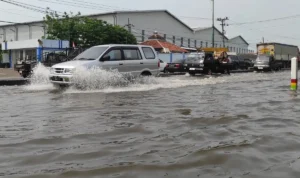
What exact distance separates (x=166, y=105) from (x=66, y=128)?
3141mm

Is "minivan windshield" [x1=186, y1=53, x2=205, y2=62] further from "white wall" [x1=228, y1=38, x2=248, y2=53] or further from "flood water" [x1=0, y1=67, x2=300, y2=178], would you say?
"white wall" [x1=228, y1=38, x2=248, y2=53]

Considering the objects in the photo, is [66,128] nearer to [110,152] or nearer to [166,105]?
→ [110,152]

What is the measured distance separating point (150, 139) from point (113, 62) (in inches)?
303

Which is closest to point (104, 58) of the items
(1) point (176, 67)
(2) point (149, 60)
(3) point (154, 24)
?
(2) point (149, 60)

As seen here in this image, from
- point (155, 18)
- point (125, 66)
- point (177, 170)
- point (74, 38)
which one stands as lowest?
point (177, 170)

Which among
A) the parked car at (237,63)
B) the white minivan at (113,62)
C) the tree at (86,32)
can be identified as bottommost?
the white minivan at (113,62)

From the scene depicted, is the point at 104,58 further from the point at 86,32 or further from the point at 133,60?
the point at 86,32

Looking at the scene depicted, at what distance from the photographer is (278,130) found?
19.1 ft

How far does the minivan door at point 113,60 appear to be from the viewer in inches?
486

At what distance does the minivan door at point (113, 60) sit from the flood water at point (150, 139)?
3558mm

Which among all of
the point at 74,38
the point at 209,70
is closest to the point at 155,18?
the point at 74,38

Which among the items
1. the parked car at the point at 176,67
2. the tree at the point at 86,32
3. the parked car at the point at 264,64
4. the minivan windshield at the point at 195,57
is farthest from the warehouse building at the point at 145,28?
the minivan windshield at the point at 195,57

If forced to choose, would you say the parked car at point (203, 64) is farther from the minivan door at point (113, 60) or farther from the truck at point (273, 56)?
the minivan door at point (113, 60)

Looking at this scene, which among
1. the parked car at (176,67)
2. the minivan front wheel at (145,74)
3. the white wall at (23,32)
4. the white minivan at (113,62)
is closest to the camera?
the white minivan at (113,62)
